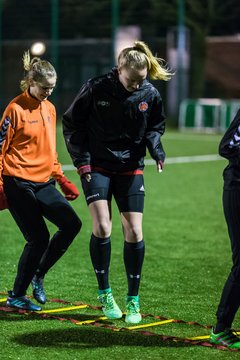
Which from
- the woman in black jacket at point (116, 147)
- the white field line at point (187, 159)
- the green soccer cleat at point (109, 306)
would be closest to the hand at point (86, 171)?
the woman in black jacket at point (116, 147)

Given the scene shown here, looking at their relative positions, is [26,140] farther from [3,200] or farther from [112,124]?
[112,124]

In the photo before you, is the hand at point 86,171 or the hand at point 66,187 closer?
the hand at point 86,171

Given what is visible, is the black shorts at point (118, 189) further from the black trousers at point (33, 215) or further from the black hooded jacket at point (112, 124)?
the black trousers at point (33, 215)

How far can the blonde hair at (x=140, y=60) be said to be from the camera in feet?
23.1

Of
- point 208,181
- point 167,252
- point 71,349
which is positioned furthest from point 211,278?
point 208,181

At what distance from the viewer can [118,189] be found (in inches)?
289

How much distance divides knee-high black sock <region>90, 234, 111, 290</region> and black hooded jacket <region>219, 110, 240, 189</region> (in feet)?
3.83

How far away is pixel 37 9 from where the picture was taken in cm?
3425

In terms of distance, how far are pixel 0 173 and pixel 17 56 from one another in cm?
2702

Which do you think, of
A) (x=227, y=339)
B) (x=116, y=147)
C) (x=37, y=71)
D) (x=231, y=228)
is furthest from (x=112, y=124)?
(x=227, y=339)

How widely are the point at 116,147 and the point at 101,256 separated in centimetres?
80

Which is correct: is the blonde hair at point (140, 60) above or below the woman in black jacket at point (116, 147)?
above

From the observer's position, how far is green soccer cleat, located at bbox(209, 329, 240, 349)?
260 inches

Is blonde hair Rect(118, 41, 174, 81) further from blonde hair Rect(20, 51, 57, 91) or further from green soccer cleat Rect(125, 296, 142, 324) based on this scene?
green soccer cleat Rect(125, 296, 142, 324)
